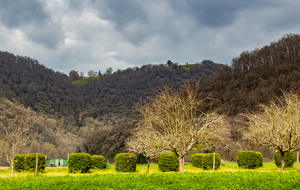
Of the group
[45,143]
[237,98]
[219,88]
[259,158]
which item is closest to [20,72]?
[45,143]

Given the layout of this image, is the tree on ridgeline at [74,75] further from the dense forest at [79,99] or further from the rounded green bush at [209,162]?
the rounded green bush at [209,162]

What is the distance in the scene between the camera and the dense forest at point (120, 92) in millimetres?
39834

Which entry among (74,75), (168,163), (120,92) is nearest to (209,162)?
(168,163)

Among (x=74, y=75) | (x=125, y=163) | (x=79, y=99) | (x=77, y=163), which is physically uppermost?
(x=74, y=75)

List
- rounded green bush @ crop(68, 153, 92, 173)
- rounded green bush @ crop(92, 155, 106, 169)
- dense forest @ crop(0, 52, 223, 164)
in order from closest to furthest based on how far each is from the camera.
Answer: rounded green bush @ crop(68, 153, 92, 173) → rounded green bush @ crop(92, 155, 106, 169) → dense forest @ crop(0, 52, 223, 164)

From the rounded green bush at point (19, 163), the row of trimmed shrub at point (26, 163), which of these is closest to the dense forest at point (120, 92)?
the row of trimmed shrub at point (26, 163)

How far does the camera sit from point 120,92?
9350 centimetres

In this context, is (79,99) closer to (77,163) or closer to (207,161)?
(77,163)

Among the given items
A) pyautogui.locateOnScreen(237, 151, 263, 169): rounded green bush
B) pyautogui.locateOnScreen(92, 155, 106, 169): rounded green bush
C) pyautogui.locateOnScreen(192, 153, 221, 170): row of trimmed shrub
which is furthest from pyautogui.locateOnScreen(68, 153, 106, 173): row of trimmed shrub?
pyautogui.locateOnScreen(237, 151, 263, 169): rounded green bush

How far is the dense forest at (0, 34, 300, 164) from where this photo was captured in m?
39.8

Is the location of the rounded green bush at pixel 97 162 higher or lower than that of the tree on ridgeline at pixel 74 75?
lower

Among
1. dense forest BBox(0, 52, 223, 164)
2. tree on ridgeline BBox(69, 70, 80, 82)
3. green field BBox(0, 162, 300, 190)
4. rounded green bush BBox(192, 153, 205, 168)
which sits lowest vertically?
rounded green bush BBox(192, 153, 205, 168)

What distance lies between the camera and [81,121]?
264ft

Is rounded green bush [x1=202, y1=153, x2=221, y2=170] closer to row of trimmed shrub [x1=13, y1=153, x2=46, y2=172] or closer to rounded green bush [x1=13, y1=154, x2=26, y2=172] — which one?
row of trimmed shrub [x1=13, y1=153, x2=46, y2=172]
